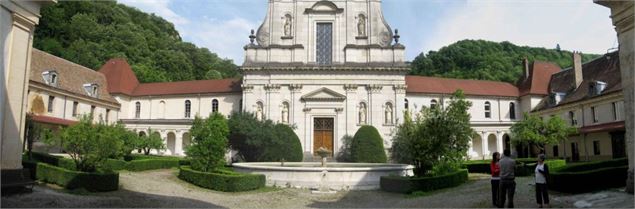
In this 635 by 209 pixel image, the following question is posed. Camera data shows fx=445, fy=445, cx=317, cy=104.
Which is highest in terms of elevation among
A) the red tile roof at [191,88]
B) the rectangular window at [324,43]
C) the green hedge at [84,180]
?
the rectangular window at [324,43]

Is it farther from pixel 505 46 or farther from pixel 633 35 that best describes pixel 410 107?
pixel 505 46

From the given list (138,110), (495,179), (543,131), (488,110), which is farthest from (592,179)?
(138,110)

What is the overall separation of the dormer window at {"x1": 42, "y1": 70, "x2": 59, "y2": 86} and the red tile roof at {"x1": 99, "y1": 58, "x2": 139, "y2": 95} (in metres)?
8.07

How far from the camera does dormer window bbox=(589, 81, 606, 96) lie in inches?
1291

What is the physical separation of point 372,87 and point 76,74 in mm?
25822

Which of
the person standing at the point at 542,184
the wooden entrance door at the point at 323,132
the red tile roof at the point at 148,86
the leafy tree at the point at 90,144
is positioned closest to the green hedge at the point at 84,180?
the leafy tree at the point at 90,144

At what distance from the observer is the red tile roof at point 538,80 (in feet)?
Result: 138

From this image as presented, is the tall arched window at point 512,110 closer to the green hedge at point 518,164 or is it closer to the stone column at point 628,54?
the green hedge at point 518,164

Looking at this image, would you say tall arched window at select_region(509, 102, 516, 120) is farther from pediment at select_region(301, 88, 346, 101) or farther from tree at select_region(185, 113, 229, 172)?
tree at select_region(185, 113, 229, 172)

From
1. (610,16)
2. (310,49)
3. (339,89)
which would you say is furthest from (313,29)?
(610,16)

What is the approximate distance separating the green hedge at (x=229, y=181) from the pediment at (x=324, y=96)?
55.9 feet

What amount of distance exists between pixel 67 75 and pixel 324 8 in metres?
22.4

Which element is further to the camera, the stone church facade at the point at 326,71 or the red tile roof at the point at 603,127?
the stone church facade at the point at 326,71

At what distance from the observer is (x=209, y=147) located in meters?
20.6
